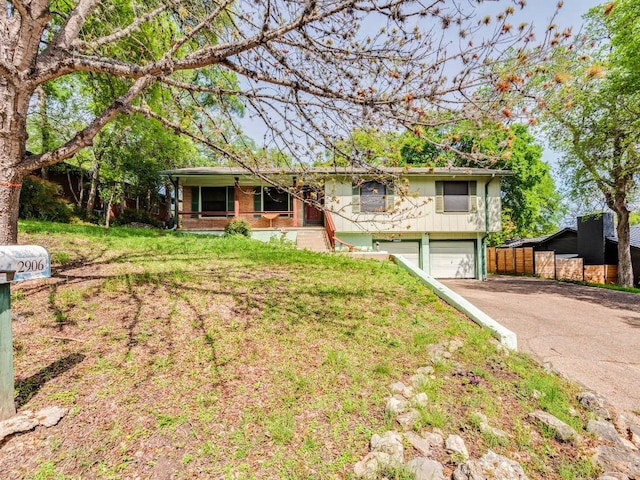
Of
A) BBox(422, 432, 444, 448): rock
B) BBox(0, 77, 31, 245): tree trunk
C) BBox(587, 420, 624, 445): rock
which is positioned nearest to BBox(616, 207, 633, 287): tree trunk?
BBox(587, 420, 624, 445): rock

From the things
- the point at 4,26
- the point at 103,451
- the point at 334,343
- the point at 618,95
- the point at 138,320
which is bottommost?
the point at 103,451

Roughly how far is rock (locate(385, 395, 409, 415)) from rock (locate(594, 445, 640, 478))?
1425mm

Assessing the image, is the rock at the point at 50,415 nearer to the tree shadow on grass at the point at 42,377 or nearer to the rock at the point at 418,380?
the tree shadow on grass at the point at 42,377

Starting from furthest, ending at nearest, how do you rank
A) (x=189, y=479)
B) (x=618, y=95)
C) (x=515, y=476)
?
1. (x=618, y=95)
2. (x=515, y=476)
3. (x=189, y=479)

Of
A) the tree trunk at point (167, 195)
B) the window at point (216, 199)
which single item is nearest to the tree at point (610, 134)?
the window at point (216, 199)

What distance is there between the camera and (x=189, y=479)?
191 cm

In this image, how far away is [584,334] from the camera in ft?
17.4

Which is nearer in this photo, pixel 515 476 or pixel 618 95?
pixel 515 476

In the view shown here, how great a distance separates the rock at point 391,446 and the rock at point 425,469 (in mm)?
81

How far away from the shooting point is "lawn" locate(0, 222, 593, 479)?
209 cm

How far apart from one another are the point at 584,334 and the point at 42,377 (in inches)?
296

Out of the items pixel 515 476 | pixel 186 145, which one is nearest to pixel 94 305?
pixel 515 476

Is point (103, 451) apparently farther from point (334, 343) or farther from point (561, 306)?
point (561, 306)

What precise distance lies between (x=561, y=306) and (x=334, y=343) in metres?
7.10
